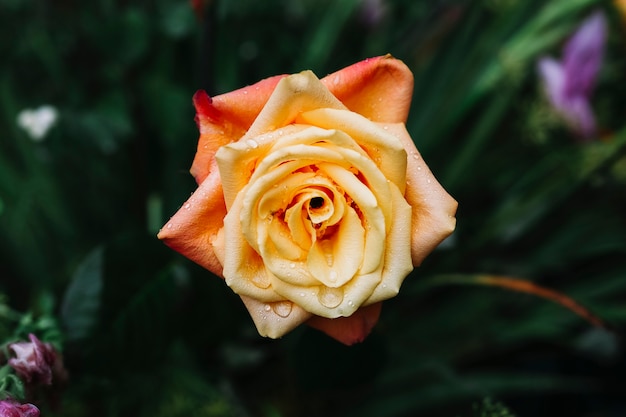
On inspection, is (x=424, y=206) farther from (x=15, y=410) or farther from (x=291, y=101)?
(x=15, y=410)

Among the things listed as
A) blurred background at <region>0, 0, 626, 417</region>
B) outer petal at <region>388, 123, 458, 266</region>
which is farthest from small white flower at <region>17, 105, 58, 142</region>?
outer petal at <region>388, 123, 458, 266</region>

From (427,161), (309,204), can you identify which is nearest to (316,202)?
(309,204)

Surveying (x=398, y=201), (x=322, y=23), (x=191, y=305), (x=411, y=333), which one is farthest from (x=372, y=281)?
(x=322, y=23)

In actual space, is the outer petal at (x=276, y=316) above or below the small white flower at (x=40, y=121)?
below

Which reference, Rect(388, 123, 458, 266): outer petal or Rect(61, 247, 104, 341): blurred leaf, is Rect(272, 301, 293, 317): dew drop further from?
Rect(61, 247, 104, 341): blurred leaf

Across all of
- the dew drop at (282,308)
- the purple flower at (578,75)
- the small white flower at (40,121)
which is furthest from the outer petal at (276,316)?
the purple flower at (578,75)

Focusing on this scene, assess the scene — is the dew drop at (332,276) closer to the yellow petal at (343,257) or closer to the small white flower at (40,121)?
the yellow petal at (343,257)

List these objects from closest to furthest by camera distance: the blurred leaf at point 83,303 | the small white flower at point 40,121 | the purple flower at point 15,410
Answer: the purple flower at point 15,410 < the blurred leaf at point 83,303 < the small white flower at point 40,121

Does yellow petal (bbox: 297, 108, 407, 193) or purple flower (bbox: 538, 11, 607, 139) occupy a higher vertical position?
purple flower (bbox: 538, 11, 607, 139)

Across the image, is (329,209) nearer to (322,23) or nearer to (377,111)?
(377,111)

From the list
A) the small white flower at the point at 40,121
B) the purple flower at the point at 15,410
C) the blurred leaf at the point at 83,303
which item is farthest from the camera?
the small white flower at the point at 40,121
